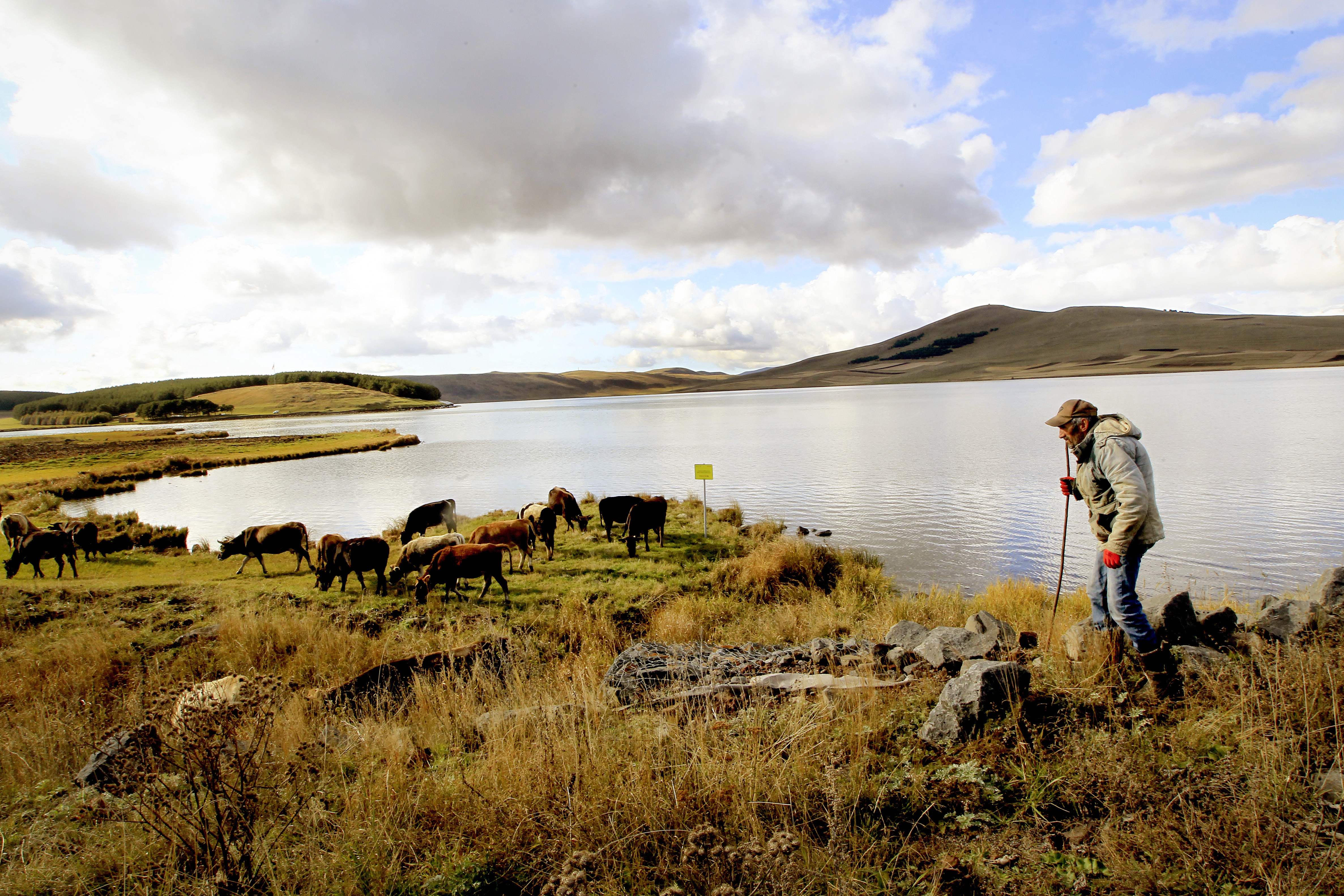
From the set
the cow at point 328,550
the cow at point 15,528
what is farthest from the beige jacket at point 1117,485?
the cow at point 15,528

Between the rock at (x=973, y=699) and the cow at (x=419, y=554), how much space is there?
37.6ft

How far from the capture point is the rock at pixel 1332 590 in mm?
6613

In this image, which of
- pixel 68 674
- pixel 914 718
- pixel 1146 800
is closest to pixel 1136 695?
pixel 1146 800

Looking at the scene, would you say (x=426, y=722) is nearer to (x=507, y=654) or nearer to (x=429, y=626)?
(x=507, y=654)

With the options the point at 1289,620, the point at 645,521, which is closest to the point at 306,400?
the point at 645,521

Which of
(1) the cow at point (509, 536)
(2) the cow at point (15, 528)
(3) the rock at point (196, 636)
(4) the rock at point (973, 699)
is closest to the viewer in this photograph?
(4) the rock at point (973, 699)

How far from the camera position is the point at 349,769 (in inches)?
Result: 211

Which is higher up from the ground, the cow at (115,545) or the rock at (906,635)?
the rock at (906,635)

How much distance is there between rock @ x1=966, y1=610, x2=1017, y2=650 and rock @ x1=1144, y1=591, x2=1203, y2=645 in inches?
55.1

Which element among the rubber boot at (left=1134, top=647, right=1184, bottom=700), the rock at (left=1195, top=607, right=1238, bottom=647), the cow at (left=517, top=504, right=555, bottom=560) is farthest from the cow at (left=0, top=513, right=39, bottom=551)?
the rock at (left=1195, top=607, right=1238, bottom=647)

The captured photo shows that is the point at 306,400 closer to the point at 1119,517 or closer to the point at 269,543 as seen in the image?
the point at 269,543

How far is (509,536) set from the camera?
51.0 feet

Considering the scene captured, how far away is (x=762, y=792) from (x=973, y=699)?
2168mm

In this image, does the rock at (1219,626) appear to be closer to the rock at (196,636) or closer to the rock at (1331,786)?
the rock at (1331,786)
